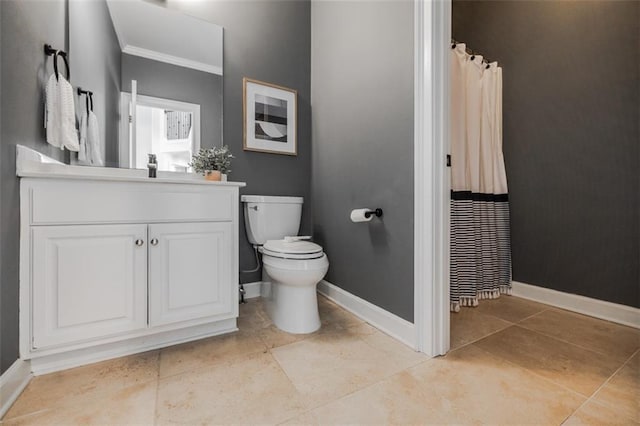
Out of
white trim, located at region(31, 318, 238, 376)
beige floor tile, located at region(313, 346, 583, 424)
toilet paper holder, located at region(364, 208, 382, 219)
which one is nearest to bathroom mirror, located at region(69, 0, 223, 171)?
white trim, located at region(31, 318, 238, 376)

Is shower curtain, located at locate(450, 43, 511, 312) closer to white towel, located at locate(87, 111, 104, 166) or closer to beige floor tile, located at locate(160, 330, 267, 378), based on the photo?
beige floor tile, located at locate(160, 330, 267, 378)

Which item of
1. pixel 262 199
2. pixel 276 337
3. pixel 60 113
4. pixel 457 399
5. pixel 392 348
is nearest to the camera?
pixel 457 399

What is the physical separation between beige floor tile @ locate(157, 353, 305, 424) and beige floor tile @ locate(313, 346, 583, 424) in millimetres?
145

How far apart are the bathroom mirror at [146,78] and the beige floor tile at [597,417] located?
6.99 ft

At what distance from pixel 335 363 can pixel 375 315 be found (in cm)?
46

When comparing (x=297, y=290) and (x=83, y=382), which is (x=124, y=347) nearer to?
(x=83, y=382)

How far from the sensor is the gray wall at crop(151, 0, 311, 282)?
6.57ft

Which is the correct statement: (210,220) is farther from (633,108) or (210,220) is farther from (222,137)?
(633,108)

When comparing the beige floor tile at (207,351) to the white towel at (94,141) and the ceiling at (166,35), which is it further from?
the ceiling at (166,35)

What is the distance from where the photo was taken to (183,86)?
1.80 m

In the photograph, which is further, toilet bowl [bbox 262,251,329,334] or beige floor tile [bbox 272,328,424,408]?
toilet bowl [bbox 262,251,329,334]

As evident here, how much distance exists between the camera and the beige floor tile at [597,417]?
874 millimetres

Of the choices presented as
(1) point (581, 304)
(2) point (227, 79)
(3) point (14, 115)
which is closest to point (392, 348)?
(1) point (581, 304)

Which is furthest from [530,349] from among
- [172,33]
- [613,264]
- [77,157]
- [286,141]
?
[172,33]
